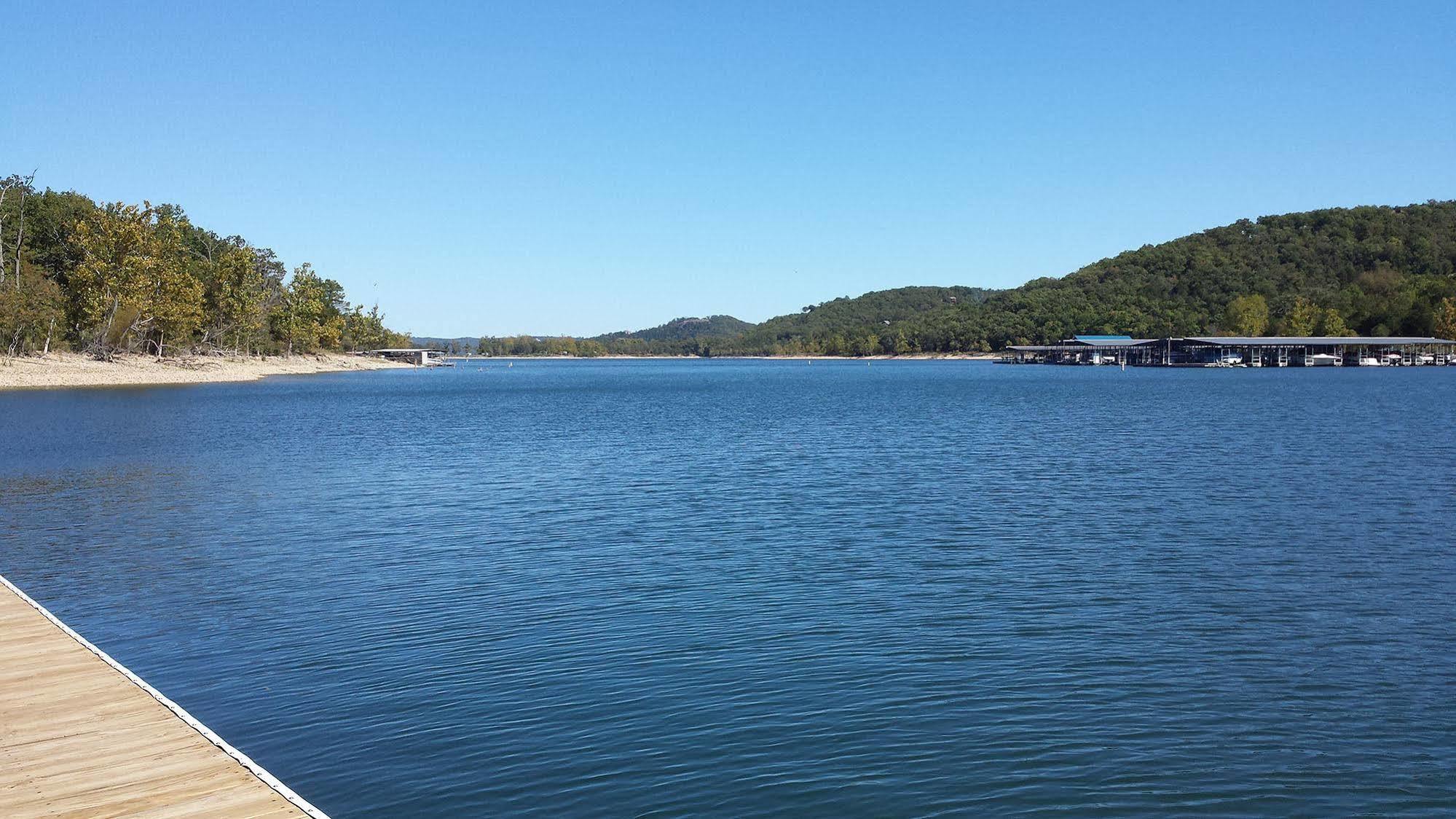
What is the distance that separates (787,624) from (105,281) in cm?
11472

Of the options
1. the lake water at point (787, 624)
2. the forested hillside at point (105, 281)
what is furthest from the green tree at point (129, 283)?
the lake water at point (787, 624)

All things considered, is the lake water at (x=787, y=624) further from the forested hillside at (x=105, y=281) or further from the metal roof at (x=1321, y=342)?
the metal roof at (x=1321, y=342)

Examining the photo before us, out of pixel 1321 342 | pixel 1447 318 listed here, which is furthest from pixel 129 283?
pixel 1447 318

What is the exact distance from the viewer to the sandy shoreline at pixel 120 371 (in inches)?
4011

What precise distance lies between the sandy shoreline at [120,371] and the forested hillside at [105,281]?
2489 millimetres

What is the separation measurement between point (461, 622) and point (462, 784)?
625 cm

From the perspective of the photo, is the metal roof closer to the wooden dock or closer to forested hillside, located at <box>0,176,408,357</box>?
forested hillside, located at <box>0,176,408,357</box>

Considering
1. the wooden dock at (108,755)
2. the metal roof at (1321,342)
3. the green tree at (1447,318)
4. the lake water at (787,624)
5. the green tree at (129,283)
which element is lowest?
the lake water at (787,624)

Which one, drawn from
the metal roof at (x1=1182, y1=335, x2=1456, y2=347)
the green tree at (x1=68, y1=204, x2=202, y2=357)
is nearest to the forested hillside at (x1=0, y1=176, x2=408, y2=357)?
the green tree at (x1=68, y1=204, x2=202, y2=357)

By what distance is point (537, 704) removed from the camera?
1274 cm

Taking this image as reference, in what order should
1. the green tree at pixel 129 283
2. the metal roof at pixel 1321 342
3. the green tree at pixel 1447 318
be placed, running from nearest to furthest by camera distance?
the green tree at pixel 129 283 → the metal roof at pixel 1321 342 → the green tree at pixel 1447 318

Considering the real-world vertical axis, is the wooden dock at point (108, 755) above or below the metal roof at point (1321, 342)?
below

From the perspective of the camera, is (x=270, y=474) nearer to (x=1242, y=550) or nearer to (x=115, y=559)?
(x=115, y=559)

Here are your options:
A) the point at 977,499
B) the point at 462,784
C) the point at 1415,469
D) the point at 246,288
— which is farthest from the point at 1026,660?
the point at 246,288
